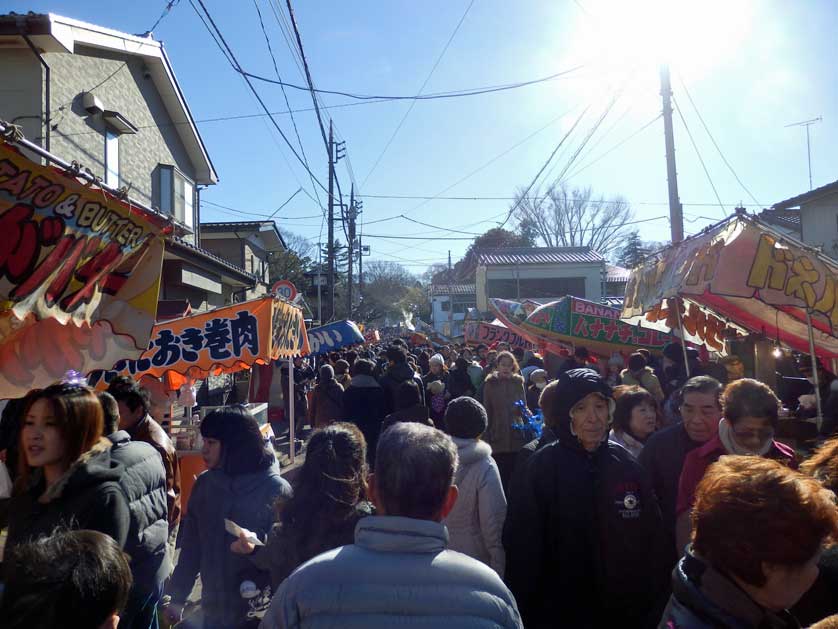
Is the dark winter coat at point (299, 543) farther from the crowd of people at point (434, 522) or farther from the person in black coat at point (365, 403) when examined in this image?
the person in black coat at point (365, 403)

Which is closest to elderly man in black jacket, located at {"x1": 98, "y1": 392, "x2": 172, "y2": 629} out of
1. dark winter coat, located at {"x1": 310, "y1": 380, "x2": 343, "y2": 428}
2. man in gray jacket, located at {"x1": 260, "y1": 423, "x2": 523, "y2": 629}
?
man in gray jacket, located at {"x1": 260, "y1": 423, "x2": 523, "y2": 629}

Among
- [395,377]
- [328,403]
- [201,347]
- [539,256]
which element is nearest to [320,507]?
[201,347]

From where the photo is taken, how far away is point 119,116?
1330cm

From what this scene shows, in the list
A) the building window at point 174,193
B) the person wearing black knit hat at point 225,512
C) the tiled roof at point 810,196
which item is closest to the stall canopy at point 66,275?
the person wearing black knit hat at point 225,512

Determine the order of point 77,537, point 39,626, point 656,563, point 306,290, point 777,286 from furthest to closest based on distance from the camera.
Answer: point 306,290, point 777,286, point 656,563, point 77,537, point 39,626

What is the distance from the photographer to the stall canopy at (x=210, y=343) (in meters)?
6.93

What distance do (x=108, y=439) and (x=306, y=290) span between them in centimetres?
3919

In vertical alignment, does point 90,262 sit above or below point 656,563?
above

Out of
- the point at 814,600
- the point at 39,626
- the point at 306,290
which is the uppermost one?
the point at 306,290

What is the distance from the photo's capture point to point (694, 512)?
1.86 meters

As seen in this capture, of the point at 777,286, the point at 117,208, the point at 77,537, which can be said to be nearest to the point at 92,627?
the point at 77,537

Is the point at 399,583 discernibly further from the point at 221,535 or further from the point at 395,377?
the point at 395,377

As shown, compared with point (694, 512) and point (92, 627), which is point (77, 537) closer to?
point (92, 627)

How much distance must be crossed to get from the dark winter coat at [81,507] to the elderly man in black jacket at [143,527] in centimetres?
11
